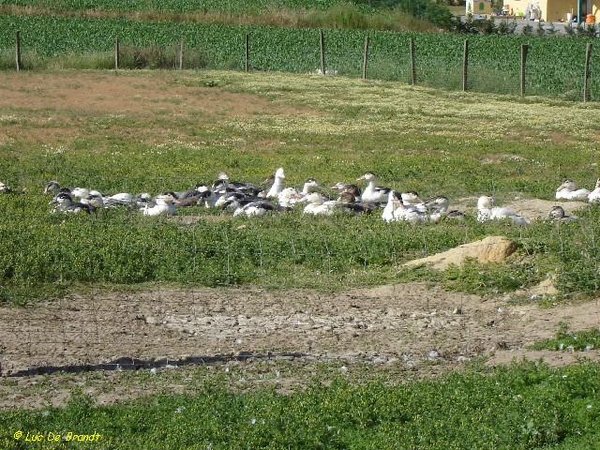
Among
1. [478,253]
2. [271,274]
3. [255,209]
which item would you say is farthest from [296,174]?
[478,253]

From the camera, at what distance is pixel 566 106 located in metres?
36.4

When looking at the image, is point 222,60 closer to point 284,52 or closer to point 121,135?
point 284,52

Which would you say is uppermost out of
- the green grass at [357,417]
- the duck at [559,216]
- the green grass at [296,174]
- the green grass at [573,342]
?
the green grass at [357,417]

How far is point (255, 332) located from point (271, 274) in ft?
8.57

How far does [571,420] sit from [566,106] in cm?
2790

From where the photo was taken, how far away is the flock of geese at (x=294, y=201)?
1866cm

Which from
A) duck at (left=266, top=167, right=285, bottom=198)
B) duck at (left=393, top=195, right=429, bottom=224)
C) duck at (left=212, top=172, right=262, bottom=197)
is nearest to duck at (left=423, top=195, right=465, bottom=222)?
duck at (left=393, top=195, right=429, bottom=224)

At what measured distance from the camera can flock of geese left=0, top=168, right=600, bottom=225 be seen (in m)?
18.7

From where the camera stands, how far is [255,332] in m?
13.0

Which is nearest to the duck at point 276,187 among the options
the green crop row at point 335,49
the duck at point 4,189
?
the duck at point 4,189

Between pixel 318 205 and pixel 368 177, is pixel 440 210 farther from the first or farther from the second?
pixel 368 177

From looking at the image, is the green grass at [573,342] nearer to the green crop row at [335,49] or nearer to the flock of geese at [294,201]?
the flock of geese at [294,201]

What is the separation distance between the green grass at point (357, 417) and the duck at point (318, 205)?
8.55 metres

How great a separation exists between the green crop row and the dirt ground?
1041 inches
